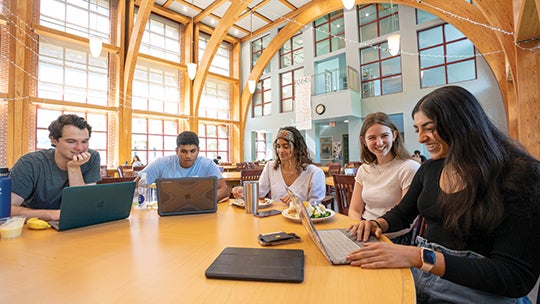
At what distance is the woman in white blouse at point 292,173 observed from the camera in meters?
2.13

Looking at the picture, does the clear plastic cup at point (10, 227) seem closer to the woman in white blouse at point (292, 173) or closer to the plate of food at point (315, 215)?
the plate of food at point (315, 215)

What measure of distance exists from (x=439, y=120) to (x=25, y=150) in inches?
391

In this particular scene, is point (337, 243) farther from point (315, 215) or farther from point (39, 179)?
point (39, 179)

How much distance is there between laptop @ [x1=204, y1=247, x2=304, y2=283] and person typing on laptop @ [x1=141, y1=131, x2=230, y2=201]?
4.73 feet

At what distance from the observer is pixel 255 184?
1.47 m

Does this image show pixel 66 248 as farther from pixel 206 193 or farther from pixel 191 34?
pixel 191 34

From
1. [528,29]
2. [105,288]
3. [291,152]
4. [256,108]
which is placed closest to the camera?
[105,288]

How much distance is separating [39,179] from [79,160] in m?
0.24

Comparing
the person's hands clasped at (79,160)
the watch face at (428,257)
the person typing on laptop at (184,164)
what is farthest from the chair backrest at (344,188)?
the person's hands clasped at (79,160)

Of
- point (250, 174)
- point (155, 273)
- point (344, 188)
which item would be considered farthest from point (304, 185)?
point (155, 273)

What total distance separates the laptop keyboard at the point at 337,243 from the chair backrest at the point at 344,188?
1.47 m

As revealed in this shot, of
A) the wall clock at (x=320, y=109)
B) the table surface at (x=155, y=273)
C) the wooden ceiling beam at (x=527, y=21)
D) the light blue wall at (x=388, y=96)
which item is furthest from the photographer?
the wall clock at (x=320, y=109)

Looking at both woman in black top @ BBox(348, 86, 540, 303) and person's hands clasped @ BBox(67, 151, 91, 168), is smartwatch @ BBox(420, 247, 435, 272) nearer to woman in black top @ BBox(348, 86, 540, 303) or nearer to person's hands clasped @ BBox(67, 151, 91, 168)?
woman in black top @ BBox(348, 86, 540, 303)

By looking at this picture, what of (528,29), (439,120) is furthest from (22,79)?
(528,29)
